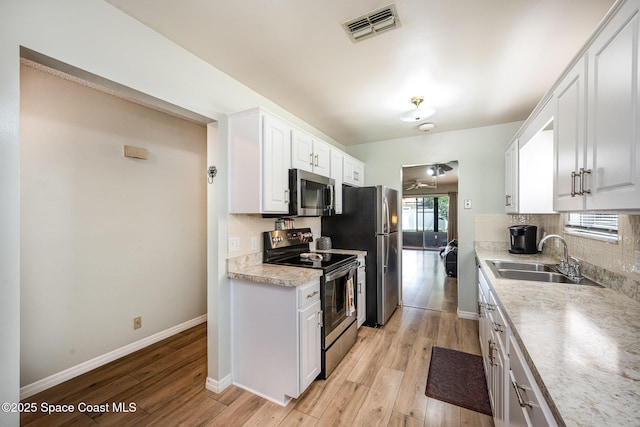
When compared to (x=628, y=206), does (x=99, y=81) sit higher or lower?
higher

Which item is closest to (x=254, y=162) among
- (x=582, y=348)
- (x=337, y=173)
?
(x=337, y=173)

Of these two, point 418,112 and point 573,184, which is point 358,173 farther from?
point 573,184

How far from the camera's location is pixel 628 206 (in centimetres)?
93

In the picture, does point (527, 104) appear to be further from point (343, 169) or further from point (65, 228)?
point (65, 228)

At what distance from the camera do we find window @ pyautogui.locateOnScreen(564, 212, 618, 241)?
1.76 meters

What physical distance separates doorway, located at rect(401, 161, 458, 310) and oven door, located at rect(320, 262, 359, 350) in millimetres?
2684

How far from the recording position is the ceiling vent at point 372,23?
1.51 metres

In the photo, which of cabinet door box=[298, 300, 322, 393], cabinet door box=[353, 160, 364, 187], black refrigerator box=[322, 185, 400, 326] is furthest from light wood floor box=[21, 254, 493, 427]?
cabinet door box=[353, 160, 364, 187]

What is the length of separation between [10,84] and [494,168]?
14.0 ft

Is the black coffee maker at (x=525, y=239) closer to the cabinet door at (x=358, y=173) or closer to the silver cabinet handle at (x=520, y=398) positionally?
the cabinet door at (x=358, y=173)

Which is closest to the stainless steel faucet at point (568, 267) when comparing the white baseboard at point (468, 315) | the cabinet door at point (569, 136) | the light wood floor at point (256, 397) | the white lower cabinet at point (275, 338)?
the cabinet door at point (569, 136)

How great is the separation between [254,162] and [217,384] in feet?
5.77

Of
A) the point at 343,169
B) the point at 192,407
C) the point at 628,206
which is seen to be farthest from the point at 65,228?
the point at 628,206

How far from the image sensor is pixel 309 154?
8.85 ft
